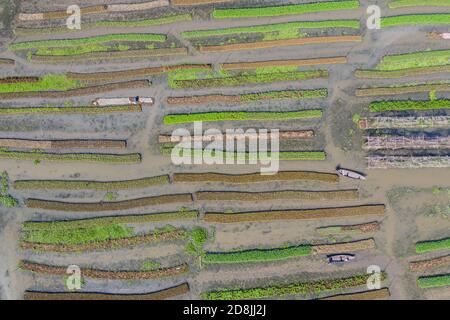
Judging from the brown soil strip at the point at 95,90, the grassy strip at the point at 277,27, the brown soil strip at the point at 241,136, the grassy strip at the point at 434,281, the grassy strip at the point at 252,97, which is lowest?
the grassy strip at the point at 434,281

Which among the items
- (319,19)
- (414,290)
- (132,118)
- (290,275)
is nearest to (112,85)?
(132,118)

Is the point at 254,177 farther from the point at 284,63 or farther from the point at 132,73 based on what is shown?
the point at 132,73

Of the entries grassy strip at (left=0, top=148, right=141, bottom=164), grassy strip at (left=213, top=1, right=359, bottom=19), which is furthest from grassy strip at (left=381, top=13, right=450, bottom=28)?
grassy strip at (left=0, top=148, right=141, bottom=164)

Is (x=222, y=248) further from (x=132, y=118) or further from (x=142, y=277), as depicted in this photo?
(x=132, y=118)

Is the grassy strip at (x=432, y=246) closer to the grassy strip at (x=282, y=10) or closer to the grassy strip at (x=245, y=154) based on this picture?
the grassy strip at (x=245, y=154)

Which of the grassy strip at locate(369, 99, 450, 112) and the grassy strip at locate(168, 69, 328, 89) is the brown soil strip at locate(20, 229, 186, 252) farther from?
the grassy strip at locate(369, 99, 450, 112)

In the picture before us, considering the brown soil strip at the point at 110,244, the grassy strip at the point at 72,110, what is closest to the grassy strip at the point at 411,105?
the brown soil strip at the point at 110,244

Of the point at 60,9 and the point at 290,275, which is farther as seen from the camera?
the point at 60,9
